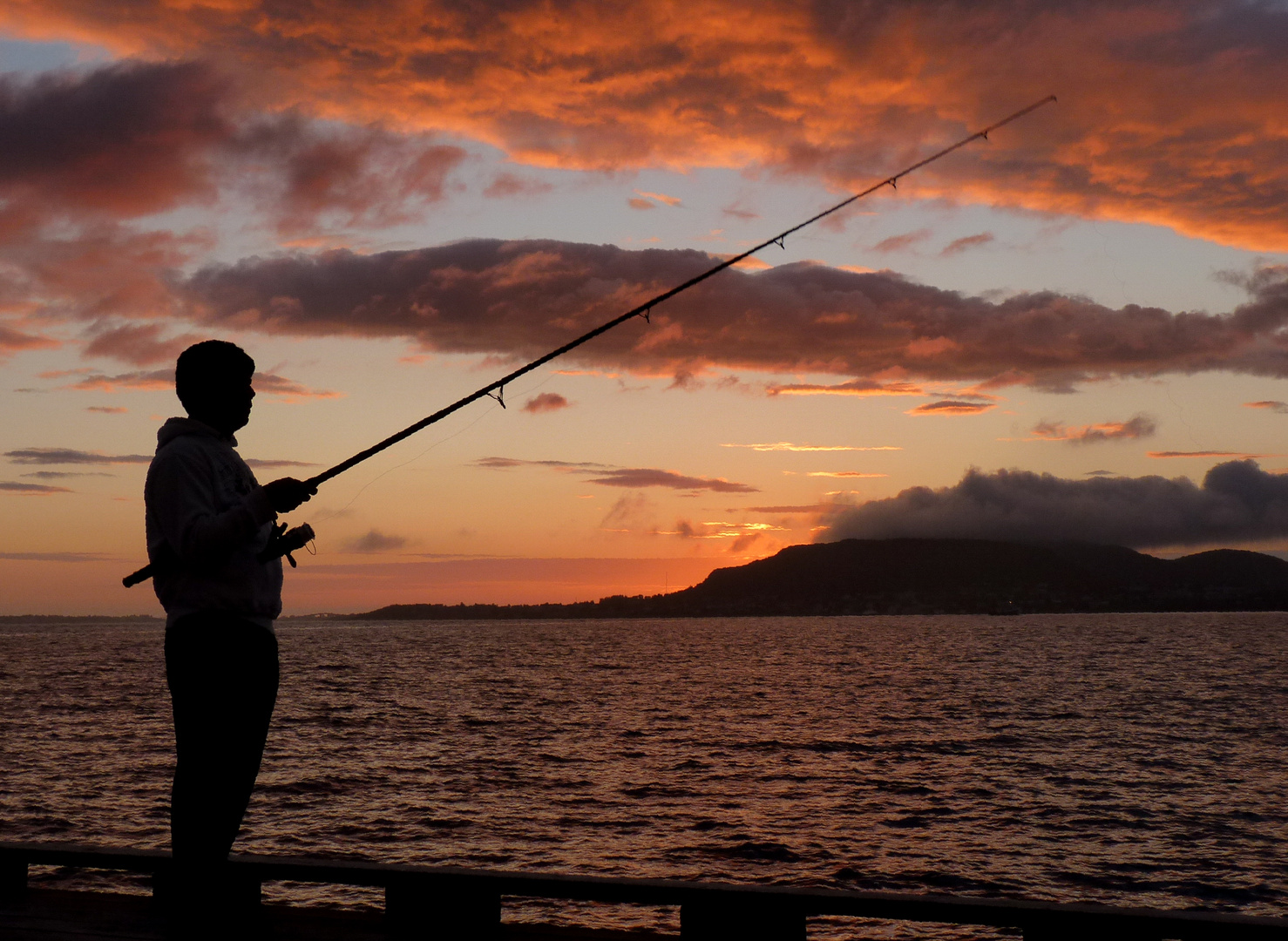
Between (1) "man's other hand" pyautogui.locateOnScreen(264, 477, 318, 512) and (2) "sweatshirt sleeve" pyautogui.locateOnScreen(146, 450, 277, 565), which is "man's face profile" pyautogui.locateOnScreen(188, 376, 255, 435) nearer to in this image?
(2) "sweatshirt sleeve" pyautogui.locateOnScreen(146, 450, 277, 565)

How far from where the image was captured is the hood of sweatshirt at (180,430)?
3338mm

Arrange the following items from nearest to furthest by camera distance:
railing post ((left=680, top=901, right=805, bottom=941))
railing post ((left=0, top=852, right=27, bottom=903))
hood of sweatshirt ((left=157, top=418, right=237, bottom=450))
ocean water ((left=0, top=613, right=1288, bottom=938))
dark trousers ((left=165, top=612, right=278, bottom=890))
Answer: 1. dark trousers ((left=165, top=612, right=278, bottom=890))
2. hood of sweatshirt ((left=157, top=418, right=237, bottom=450))
3. railing post ((left=680, top=901, right=805, bottom=941))
4. railing post ((left=0, top=852, right=27, bottom=903))
5. ocean water ((left=0, top=613, right=1288, bottom=938))

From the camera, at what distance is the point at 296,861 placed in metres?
4.27

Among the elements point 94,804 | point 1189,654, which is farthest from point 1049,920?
point 1189,654

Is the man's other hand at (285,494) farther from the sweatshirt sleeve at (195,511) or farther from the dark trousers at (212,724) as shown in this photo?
the dark trousers at (212,724)

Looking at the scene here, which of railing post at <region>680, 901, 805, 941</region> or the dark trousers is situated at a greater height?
the dark trousers

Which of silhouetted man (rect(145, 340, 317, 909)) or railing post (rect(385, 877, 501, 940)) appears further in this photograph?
railing post (rect(385, 877, 501, 940))

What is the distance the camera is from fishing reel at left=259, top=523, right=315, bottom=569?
336cm

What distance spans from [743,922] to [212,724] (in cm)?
194

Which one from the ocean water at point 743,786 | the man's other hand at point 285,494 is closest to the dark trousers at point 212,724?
the man's other hand at point 285,494

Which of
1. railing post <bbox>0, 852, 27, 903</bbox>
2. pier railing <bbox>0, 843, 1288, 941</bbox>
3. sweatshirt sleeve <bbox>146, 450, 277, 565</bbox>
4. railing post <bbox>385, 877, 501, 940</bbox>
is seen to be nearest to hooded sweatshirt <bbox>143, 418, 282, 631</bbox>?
sweatshirt sleeve <bbox>146, 450, 277, 565</bbox>

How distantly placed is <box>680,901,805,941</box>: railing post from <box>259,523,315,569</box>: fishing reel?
1832 mm

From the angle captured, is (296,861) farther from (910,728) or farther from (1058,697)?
(1058,697)

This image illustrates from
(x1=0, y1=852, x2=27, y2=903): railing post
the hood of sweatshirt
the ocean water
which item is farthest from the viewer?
the ocean water
